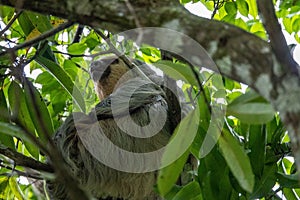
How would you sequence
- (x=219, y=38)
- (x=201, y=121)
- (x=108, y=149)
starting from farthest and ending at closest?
(x=108, y=149) < (x=201, y=121) < (x=219, y=38)

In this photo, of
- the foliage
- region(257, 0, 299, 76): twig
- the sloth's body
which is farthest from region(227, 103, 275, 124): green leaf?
the sloth's body

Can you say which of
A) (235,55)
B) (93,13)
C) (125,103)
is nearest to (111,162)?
(125,103)

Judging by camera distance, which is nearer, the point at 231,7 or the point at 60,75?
the point at 60,75

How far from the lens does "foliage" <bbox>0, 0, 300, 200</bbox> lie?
1.35 metres

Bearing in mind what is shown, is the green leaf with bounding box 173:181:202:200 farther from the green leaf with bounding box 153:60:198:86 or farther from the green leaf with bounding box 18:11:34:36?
the green leaf with bounding box 18:11:34:36

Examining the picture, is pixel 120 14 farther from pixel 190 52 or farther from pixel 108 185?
pixel 108 185

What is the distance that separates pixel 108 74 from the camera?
421 centimetres

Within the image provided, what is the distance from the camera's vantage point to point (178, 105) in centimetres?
273

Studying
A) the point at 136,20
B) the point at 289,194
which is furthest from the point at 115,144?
the point at 136,20

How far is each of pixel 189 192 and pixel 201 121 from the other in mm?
449

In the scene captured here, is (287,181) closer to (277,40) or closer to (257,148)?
(257,148)

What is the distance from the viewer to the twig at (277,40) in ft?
3.19

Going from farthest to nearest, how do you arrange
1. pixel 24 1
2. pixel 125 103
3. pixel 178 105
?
pixel 125 103 → pixel 178 105 → pixel 24 1

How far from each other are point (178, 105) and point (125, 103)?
0.59 metres
